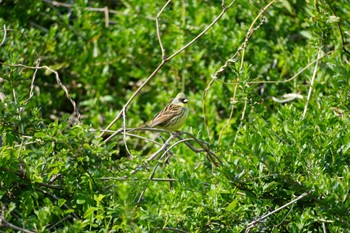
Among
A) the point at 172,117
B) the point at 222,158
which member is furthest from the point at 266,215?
the point at 172,117

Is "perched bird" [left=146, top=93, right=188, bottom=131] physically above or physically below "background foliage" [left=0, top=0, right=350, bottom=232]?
below

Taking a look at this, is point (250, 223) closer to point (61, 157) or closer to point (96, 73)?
point (61, 157)

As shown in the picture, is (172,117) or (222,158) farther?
(172,117)

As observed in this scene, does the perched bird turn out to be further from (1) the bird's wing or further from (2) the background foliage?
(2) the background foliage

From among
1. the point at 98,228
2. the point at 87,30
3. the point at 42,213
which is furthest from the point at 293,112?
the point at 87,30

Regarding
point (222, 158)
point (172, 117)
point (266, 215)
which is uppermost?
point (222, 158)

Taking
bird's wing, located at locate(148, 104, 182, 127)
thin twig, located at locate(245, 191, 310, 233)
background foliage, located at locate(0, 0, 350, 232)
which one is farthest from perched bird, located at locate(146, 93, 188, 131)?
thin twig, located at locate(245, 191, 310, 233)

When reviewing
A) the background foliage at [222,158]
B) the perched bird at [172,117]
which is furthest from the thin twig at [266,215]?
the perched bird at [172,117]

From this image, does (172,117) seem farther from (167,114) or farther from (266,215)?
(266,215)

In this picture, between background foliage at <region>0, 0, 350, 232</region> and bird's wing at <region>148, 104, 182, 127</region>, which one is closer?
background foliage at <region>0, 0, 350, 232</region>

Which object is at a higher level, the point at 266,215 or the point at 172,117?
the point at 266,215

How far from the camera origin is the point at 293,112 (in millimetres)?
4906

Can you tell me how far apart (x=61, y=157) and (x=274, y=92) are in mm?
2860

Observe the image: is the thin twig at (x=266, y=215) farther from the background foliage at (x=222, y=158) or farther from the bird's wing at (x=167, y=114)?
the bird's wing at (x=167, y=114)
